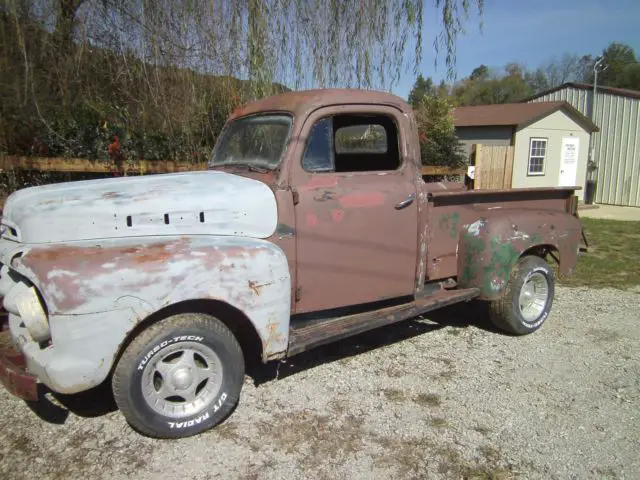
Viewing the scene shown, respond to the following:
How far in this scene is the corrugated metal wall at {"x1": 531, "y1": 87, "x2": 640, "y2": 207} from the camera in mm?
17953

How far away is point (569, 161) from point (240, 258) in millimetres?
18528

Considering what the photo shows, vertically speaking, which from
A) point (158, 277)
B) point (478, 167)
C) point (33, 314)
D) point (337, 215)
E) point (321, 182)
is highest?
point (478, 167)

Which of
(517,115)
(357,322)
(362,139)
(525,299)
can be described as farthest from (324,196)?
(517,115)

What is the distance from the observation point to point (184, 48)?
15.4 ft

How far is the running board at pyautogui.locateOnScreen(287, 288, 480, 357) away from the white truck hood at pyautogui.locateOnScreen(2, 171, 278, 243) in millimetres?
767

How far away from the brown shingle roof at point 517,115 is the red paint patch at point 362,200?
14.4 metres

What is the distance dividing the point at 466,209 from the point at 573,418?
1885 mm

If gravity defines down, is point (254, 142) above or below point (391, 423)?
above

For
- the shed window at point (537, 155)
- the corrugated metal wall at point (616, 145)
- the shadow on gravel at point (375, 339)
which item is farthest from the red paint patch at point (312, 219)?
the corrugated metal wall at point (616, 145)

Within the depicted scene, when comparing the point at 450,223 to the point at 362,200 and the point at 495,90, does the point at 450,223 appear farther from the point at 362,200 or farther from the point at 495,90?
the point at 495,90

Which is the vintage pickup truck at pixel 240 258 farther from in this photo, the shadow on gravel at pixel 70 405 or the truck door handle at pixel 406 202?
the shadow on gravel at pixel 70 405

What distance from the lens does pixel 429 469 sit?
2.80 meters

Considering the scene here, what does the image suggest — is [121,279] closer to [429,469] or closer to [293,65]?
[429,469]

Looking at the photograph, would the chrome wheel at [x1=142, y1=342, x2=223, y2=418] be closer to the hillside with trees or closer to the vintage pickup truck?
the vintage pickup truck
